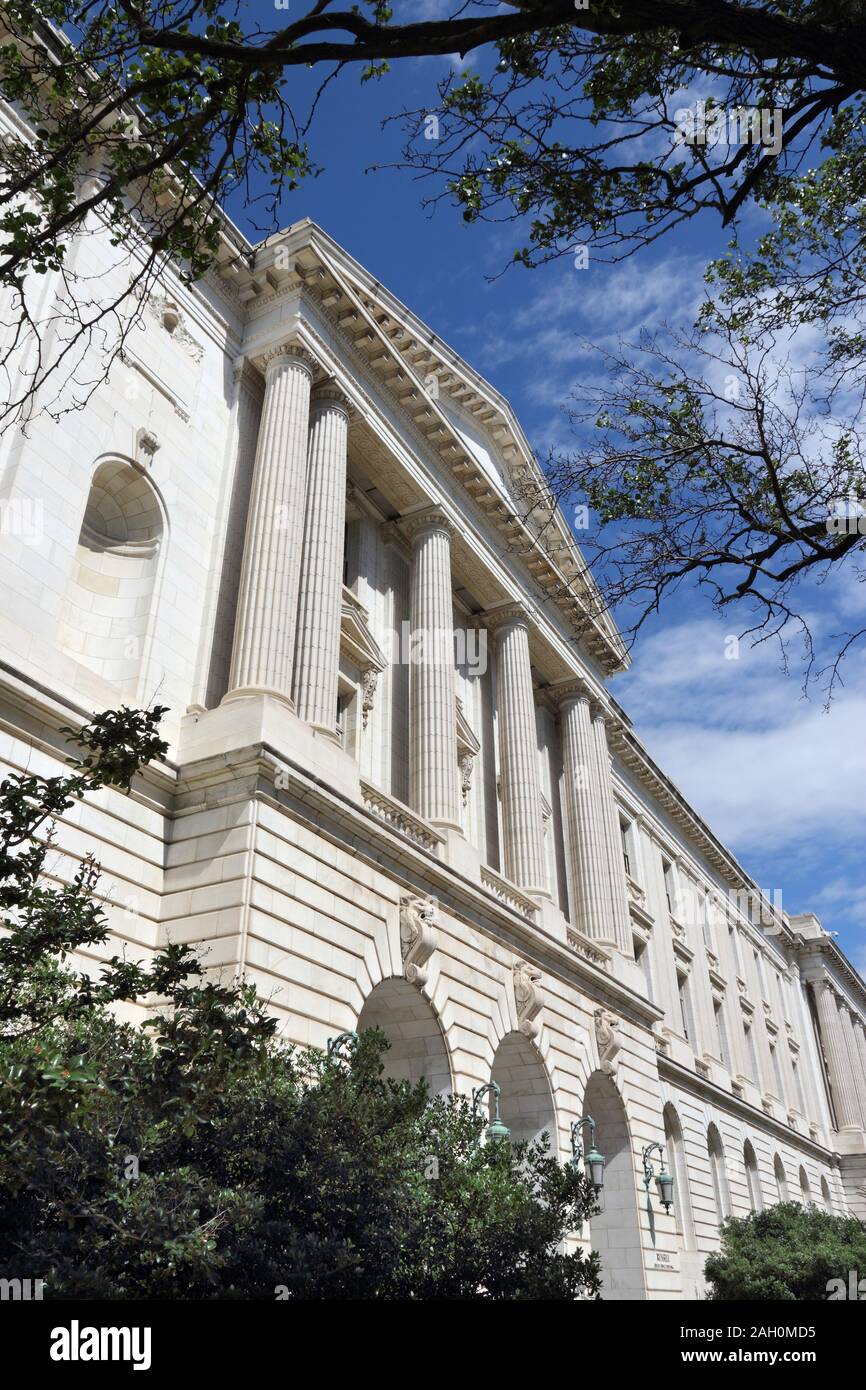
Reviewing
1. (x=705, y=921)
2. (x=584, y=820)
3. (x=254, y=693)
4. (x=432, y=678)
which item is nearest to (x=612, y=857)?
(x=584, y=820)

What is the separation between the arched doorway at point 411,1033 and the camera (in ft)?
59.6

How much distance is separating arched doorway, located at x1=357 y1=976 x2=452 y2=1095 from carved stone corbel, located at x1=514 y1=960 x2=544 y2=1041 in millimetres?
3313

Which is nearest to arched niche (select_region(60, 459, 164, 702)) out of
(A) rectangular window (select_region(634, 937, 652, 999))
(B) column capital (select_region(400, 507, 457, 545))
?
(B) column capital (select_region(400, 507, 457, 545))

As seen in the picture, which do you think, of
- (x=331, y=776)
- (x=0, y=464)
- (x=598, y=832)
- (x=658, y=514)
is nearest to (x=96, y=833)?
(x=331, y=776)

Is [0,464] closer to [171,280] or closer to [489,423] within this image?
[171,280]

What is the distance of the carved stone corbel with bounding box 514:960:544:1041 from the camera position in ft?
70.1

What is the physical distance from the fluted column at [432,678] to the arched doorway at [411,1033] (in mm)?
3892

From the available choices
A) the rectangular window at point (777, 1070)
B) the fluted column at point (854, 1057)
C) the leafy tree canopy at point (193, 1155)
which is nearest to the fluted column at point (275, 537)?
the leafy tree canopy at point (193, 1155)

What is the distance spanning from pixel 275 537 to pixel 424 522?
723cm

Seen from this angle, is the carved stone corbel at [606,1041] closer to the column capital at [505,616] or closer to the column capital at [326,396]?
the column capital at [505,616]

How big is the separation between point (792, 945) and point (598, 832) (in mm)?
36649

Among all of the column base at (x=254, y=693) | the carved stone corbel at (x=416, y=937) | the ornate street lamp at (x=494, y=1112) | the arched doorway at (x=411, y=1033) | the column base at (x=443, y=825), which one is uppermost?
the column base at (x=443, y=825)

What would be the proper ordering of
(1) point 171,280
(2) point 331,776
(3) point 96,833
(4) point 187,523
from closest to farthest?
1. (3) point 96,833
2. (2) point 331,776
3. (4) point 187,523
4. (1) point 171,280

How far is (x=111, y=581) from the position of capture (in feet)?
56.7
